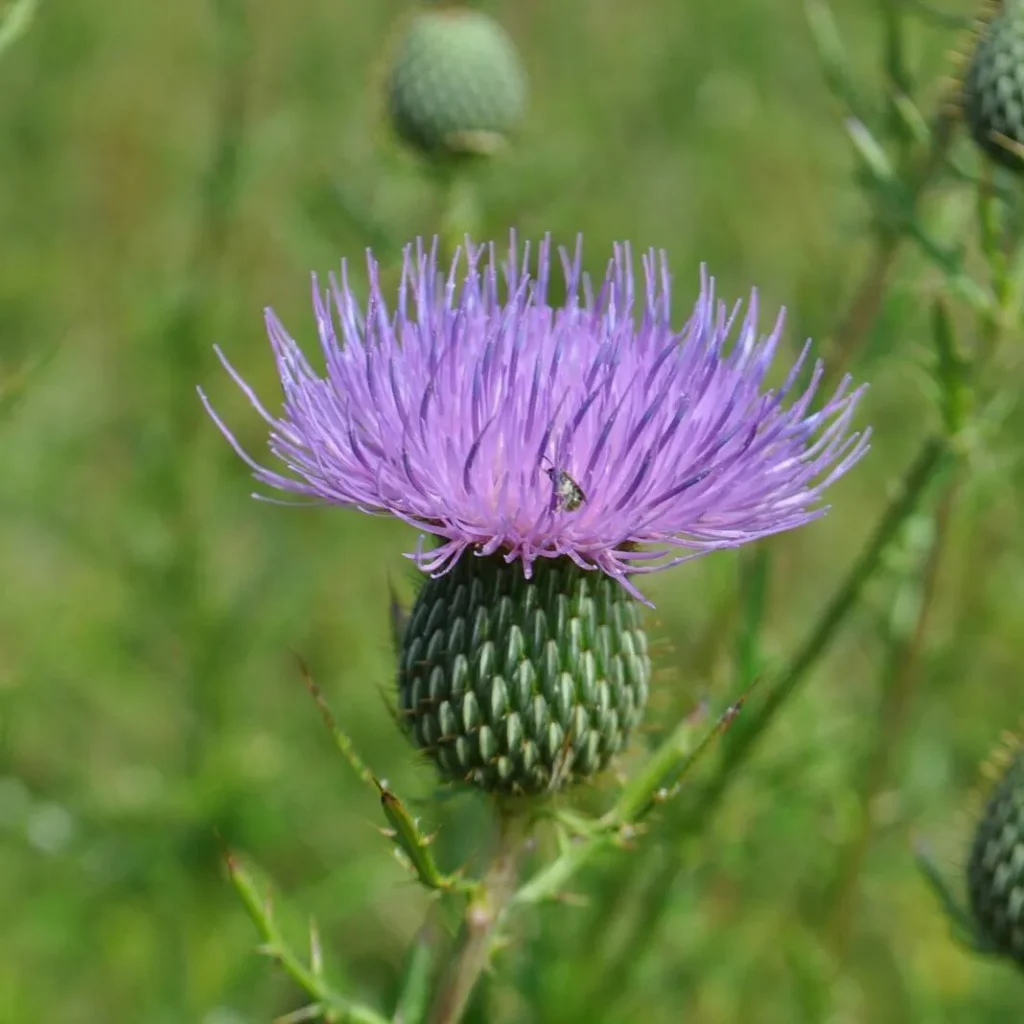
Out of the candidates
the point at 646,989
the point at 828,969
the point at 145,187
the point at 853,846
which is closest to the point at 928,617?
the point at 853,846

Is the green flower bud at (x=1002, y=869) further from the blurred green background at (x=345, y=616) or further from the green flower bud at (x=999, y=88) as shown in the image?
the green flower bud at (x=999, y=88)

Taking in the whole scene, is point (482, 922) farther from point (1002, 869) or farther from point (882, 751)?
point (882, 751)

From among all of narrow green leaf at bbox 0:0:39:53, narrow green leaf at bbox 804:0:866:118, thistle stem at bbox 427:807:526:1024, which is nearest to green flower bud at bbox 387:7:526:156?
narrow green leaf at bbox 804:0:866:118

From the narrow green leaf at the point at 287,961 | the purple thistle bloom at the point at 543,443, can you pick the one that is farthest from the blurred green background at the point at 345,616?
the narrow green leaf at the point at 287,961

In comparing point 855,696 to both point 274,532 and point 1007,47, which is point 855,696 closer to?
point 274,532

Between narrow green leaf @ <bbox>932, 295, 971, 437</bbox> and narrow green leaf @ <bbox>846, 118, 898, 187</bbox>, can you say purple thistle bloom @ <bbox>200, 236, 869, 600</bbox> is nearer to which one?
narrow green leaf @ <bbox>932, 295, 971, 437</bbox>

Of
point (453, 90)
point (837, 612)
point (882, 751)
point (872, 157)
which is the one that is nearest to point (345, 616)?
point (453, 90)
